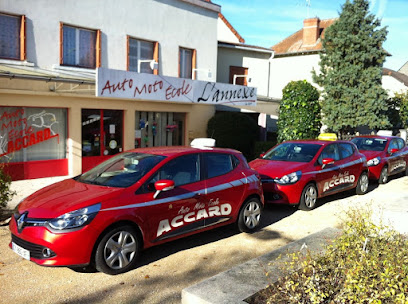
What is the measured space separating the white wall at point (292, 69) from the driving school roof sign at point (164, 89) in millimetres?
8788

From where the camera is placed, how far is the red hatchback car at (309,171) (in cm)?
826

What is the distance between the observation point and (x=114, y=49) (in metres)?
12.8

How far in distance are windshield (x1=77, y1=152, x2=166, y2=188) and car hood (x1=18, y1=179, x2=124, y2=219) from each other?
0.21 m

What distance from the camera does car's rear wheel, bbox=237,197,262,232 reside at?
6688 millimetres

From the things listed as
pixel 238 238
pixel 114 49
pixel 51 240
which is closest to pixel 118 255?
pixel 51 240

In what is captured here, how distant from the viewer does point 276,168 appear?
341 inches

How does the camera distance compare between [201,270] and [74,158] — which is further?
[74,158]

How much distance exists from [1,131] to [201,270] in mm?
7948

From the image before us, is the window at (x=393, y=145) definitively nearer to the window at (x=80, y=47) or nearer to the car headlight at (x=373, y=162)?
the car headlight at (x=373, y=162)

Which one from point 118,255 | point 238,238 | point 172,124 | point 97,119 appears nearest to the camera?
point 118,255

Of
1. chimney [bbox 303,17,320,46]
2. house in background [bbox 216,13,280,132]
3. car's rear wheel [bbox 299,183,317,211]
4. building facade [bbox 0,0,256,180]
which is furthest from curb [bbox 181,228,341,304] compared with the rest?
chimney [bbox 303,17,320,46]

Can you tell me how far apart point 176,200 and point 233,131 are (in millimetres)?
10195

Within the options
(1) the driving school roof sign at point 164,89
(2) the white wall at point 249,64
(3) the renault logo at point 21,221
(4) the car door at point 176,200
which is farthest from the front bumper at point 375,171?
(3) the renault logo at point 21,221

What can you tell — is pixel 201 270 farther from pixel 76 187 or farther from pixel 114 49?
pixel 114 49
